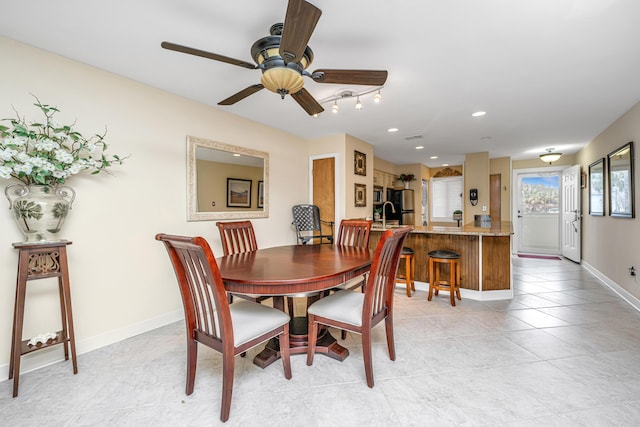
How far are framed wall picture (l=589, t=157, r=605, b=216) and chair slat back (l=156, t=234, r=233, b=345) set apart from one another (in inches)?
220

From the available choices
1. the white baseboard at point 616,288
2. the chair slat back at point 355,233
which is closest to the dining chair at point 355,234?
the chair slat back at point 355,233

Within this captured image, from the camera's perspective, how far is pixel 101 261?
241 cm

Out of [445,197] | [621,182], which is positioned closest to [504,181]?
[445,197]

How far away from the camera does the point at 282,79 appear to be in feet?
5.69

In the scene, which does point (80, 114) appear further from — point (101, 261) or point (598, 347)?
point (598, 347)

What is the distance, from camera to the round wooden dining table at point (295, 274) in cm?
159

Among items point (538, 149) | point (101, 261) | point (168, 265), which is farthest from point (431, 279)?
point (538, 149)

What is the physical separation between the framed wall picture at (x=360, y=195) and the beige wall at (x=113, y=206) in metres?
2.34

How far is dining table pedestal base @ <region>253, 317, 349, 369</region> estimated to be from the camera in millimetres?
2065

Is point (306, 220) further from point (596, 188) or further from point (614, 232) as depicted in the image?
point (596, 188)

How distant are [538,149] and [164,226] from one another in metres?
6.69

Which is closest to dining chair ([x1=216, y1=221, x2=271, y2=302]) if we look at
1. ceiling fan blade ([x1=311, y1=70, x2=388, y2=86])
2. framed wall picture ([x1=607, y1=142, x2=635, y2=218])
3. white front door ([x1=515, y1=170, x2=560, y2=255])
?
ceiling fan blade ([x1=311, y1=70, x2=388, y2=86])

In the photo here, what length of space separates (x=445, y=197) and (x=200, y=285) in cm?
764

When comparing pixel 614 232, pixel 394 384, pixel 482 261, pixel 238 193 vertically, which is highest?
pixel 238 193
